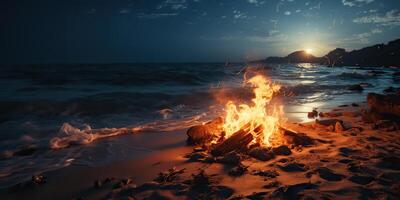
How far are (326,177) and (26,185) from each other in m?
5.69

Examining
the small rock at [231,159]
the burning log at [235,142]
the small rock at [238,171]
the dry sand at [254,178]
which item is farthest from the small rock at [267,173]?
the burning log at [235,142]

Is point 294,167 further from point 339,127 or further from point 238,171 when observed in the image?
point 339,127

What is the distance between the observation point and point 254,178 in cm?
527

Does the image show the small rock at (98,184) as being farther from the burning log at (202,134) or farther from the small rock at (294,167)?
the small rock at (294,167)

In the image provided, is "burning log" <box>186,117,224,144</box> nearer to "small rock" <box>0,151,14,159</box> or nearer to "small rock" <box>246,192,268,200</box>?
"small rock" <box>246,192,268,200</box>

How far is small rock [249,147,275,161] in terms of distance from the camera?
633 cm

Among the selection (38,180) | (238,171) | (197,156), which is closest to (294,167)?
(238,171)

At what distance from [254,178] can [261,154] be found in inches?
49.0

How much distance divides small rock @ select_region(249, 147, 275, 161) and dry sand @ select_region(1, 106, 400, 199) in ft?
0.45

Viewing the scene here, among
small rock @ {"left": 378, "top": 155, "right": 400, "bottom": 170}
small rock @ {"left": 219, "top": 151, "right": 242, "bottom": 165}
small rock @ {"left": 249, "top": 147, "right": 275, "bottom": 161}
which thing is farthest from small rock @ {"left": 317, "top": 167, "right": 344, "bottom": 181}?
small rock @ {"left": 219, "top": 151, "right": 242, "bottom": 165}

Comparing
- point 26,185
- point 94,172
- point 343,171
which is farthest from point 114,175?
point 343,171

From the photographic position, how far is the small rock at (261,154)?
6335 mm

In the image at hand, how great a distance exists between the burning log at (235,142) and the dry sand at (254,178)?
1.70 ft

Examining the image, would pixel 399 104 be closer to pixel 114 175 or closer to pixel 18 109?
pixel 114 175
